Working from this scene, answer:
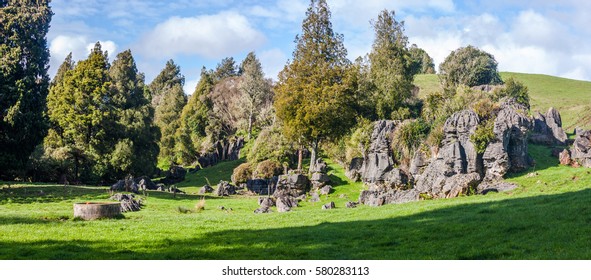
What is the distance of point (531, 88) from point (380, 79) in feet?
184

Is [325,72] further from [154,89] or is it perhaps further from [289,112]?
[154,89]

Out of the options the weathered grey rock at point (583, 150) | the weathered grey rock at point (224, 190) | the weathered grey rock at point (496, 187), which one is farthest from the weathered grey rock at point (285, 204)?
the weathered grey rock at point (583, 150)

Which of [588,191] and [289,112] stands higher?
[289,112]

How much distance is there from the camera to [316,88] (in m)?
60.0

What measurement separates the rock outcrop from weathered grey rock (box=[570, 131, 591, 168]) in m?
4.76

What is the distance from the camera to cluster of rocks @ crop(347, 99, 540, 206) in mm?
37406

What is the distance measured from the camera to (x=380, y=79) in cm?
6894

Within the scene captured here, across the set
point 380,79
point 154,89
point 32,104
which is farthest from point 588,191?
point 154,89

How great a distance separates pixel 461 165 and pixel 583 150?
11893mm

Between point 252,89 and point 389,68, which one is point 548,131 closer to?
point 389,68

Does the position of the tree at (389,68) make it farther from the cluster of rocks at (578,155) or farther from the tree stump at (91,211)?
the tree stump at (91,211)

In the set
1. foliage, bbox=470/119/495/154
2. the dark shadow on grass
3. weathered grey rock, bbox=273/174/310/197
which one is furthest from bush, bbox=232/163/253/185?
the dark shadow on grass

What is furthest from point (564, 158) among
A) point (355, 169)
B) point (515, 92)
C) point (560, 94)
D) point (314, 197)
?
point (560, 94)
